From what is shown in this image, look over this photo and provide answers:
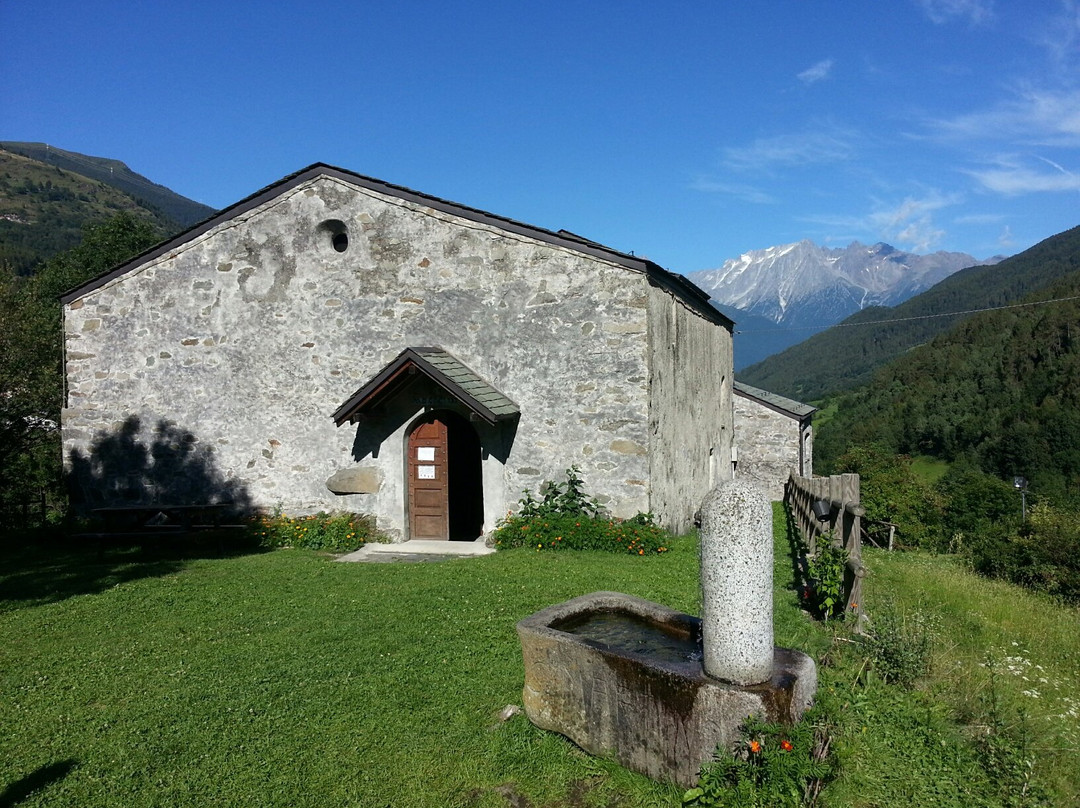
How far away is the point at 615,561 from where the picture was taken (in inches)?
368

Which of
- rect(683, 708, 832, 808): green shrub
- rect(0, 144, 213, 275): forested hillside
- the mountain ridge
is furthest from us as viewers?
the mountain ridge

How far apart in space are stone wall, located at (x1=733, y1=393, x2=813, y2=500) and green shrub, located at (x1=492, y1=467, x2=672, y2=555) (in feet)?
45.1

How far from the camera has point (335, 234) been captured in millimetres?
11953

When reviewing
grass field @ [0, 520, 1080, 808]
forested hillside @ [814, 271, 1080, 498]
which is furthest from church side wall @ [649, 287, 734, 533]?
forested hillside @ [814, 271, 1080, 498]

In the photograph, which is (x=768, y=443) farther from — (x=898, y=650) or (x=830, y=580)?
(x=898, y=650)

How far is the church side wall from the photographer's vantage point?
1080cm

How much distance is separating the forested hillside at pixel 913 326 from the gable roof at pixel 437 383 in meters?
79.6

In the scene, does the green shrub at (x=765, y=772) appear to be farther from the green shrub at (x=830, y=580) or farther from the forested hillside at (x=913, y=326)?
the forested hillside at (x=913, y=326)

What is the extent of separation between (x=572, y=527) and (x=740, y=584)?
694cm

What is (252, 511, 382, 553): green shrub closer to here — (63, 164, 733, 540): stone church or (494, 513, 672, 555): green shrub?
(63, 164, 733, 540): stone church

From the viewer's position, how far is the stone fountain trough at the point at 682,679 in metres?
3.37

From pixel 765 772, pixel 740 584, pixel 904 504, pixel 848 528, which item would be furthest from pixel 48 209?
pixel 765 772

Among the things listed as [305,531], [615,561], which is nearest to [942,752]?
[615,561]

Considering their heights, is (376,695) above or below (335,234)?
below
